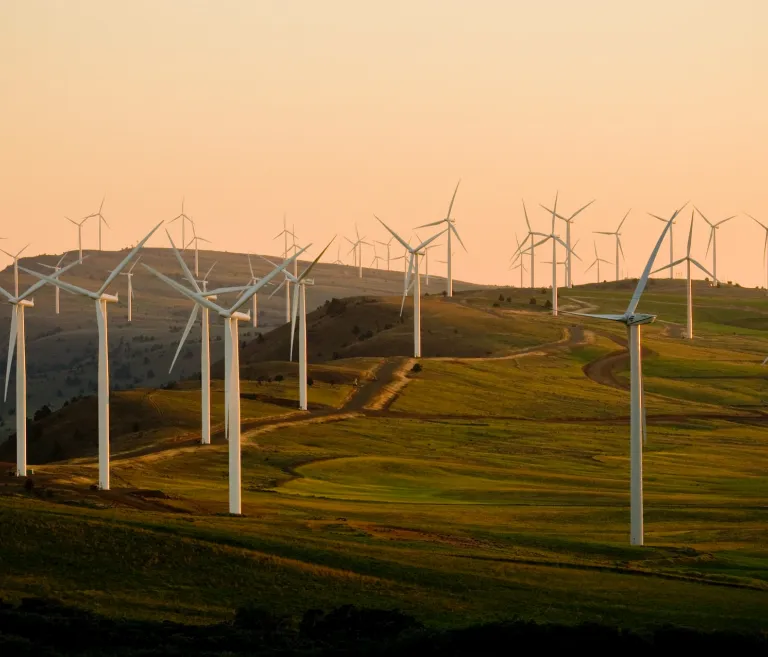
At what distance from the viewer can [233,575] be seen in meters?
57.6

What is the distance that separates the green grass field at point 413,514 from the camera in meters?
55.2

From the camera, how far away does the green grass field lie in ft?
181

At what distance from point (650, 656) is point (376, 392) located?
405ft

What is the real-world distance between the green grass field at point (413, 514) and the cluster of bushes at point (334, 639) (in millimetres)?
3105

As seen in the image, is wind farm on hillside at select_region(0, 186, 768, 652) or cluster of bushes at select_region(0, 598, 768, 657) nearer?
cluster of bushes at select_region(0, 598, 768, 657)

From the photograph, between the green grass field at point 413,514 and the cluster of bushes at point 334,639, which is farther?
the green grass field at point 413,514

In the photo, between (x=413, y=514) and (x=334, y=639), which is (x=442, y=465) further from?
(x=334, y=639)

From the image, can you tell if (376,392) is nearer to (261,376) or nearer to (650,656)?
(261,376)

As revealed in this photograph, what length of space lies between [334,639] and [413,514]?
3583 centimetres

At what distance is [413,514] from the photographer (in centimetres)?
8312

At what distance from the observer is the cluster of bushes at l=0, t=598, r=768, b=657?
44594 millimetres

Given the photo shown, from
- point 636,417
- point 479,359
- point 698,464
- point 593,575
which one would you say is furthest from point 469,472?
point 479,359

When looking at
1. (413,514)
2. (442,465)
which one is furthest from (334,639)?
(442,465)

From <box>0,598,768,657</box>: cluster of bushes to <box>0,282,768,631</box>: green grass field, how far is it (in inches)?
122
